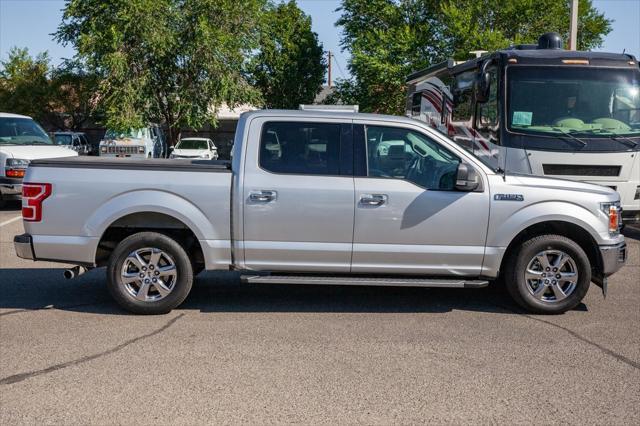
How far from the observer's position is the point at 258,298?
7.38 meters

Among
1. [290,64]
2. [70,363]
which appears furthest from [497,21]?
[70,363]

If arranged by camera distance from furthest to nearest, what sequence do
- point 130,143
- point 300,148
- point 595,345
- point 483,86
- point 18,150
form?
point 130,143 → point 18,150 → point 483,86 → point 300,148 → point 595,345

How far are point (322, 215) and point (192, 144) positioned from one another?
27.8 meters

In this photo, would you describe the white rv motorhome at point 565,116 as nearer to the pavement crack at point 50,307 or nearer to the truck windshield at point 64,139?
the pavement crack at point 50,307

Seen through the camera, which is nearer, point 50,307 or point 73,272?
point 73,272

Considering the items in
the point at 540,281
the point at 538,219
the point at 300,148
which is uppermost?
the point at 300,148

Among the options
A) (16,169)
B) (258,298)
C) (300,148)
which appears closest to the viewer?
(300,148)

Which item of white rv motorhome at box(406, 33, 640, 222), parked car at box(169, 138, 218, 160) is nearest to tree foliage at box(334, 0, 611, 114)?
parked car at box(169, 138, 218, 160)

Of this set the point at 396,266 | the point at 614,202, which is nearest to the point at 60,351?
the point at 396,266

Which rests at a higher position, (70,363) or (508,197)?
(508,197)

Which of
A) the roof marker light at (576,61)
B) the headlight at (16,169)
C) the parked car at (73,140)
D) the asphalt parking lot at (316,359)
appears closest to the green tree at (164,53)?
the parked car at (73,140)

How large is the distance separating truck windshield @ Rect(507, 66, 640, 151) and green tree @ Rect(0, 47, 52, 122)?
130ft

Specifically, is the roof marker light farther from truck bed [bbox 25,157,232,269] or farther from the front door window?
truck bed [bbox 25,157,232,269]

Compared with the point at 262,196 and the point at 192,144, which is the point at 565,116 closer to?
the point at 262,196
